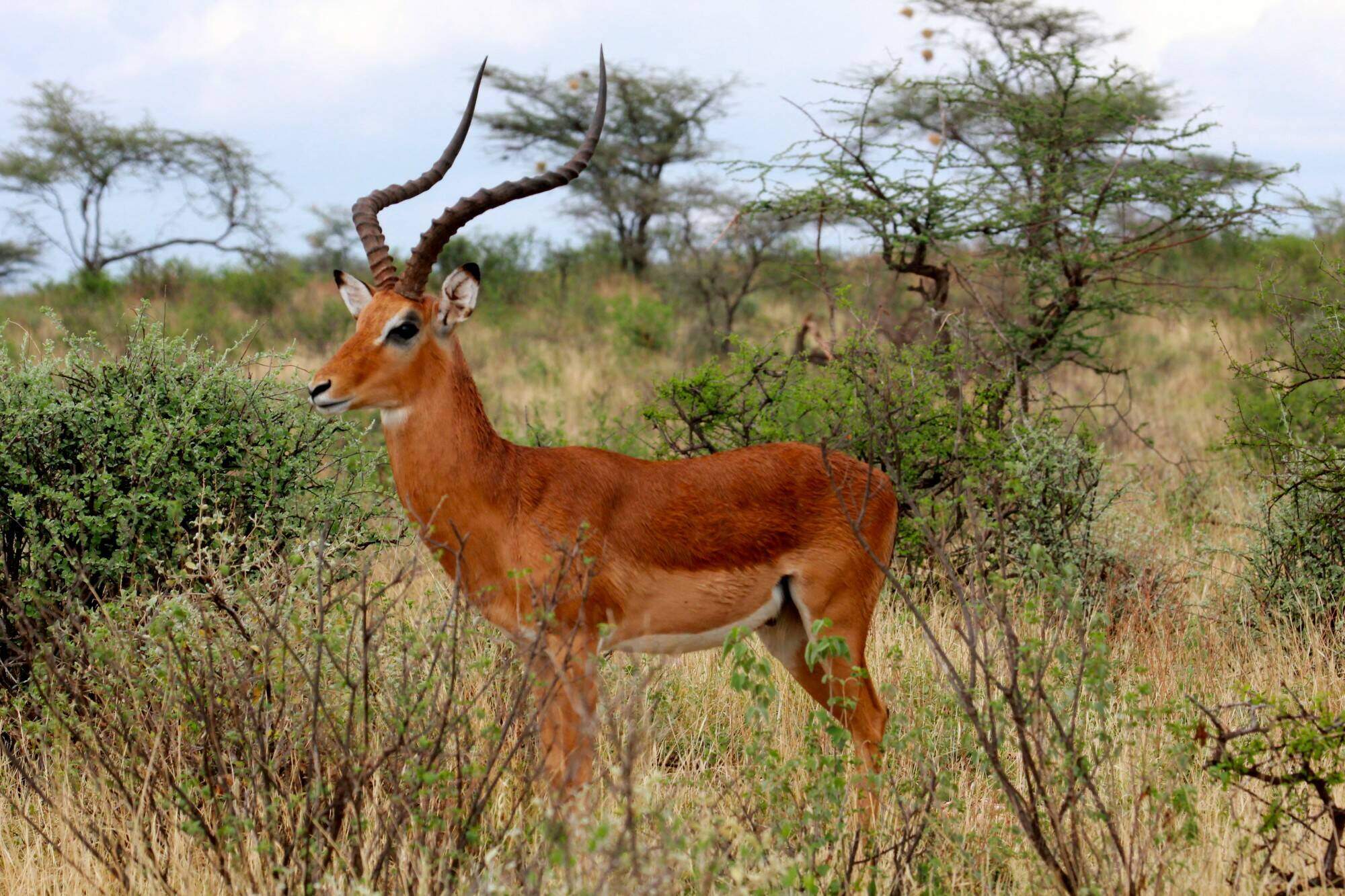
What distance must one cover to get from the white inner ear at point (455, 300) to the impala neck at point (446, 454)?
0.39 ft

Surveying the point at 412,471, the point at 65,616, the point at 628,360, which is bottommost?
the point at 628,360

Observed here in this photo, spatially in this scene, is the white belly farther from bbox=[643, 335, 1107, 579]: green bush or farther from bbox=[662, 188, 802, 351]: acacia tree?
bbox=[662, 188, 802, 351]: acacia tree

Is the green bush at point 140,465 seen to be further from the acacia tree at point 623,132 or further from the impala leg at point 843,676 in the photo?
the acacia tree at point 623,132

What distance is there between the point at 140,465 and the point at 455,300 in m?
1.59

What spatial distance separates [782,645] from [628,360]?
41.7 feet

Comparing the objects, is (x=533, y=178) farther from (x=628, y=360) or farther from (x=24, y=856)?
(x=628, y=360)

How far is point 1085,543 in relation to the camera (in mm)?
6965

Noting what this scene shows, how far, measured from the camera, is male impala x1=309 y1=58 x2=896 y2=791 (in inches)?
176

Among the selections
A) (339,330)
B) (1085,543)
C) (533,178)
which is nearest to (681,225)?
(339,330)

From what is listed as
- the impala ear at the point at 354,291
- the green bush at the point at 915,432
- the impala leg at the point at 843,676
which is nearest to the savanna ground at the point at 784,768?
the impala leg at the point at 843,676

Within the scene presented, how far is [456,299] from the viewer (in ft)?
15.6

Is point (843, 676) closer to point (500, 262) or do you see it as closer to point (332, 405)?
point (332, 405)

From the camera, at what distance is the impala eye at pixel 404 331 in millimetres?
4547

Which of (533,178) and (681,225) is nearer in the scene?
(533,178)
